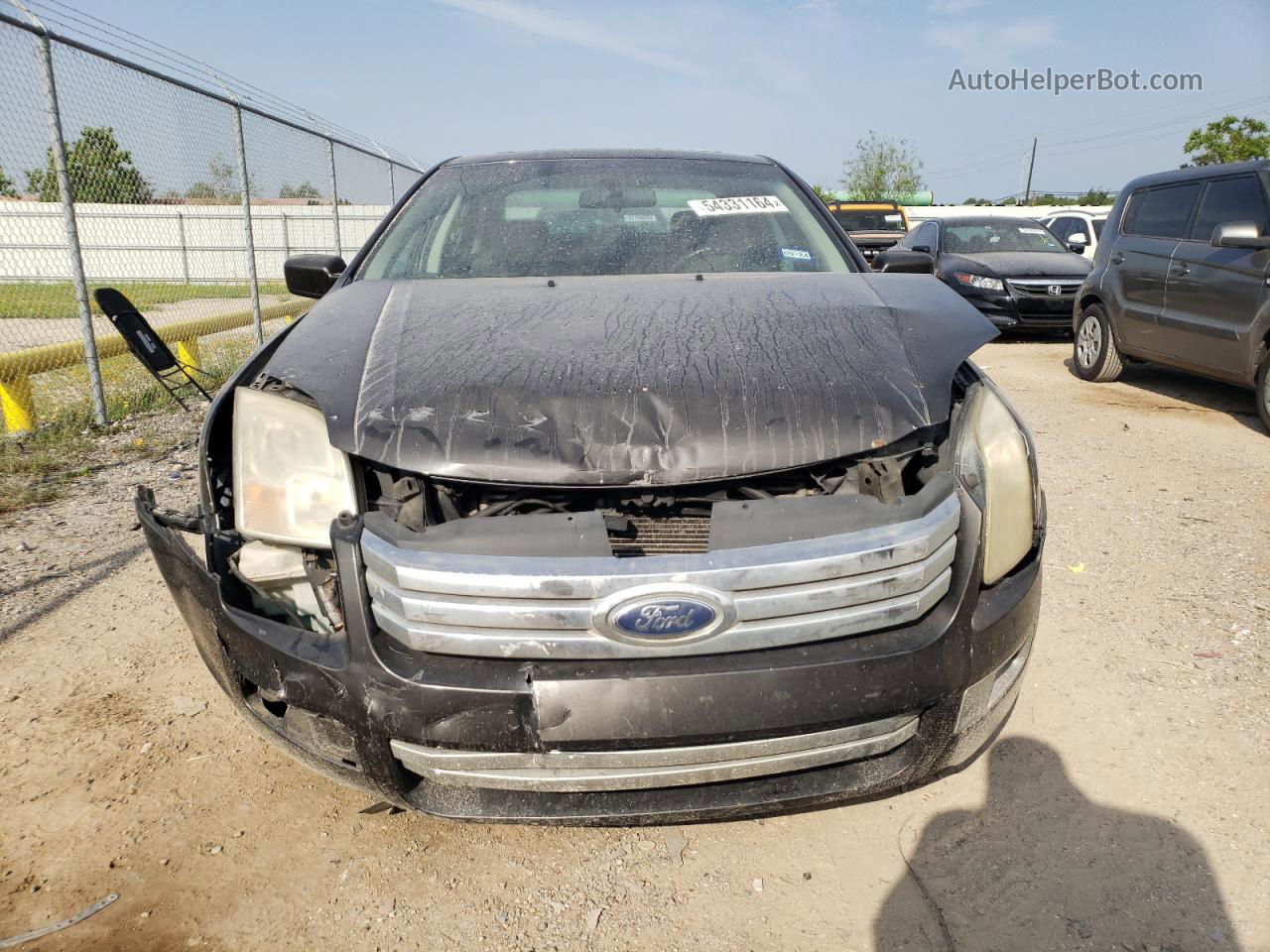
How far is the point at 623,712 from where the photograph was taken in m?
1.51

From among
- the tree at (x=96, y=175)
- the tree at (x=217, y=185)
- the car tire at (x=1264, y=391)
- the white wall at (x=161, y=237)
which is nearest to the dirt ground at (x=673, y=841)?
the car tire at (x=1264, y=391)

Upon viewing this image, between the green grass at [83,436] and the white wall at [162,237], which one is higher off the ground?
the white wall at [162,237]

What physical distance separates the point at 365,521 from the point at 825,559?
828 millimetres

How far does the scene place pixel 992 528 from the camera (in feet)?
5.82

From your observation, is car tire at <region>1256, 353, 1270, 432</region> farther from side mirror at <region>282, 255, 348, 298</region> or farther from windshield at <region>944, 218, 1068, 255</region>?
side mirror at <region>282, 255, 348, 298</region>

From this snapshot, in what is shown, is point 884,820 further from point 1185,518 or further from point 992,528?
point 1185,518

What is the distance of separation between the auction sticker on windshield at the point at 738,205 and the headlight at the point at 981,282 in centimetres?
741

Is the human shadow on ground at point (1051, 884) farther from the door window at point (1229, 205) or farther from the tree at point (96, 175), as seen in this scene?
the tree at point (96, 175)

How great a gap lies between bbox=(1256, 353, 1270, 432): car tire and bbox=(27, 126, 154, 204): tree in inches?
289

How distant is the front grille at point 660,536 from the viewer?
1.73 metres

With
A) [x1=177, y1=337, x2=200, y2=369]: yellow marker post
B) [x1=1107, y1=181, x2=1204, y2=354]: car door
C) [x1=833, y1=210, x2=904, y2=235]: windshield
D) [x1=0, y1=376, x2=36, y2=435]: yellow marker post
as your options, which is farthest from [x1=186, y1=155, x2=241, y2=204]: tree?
[x1=833, y1=210, x2=904, y2=235]: windshield

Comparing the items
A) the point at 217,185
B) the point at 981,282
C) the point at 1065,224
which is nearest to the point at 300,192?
the point at 217,185

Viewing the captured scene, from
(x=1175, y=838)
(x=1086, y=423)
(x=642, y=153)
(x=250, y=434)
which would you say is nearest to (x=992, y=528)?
(x=1175, y=838)

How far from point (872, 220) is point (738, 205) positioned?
14.5 m
